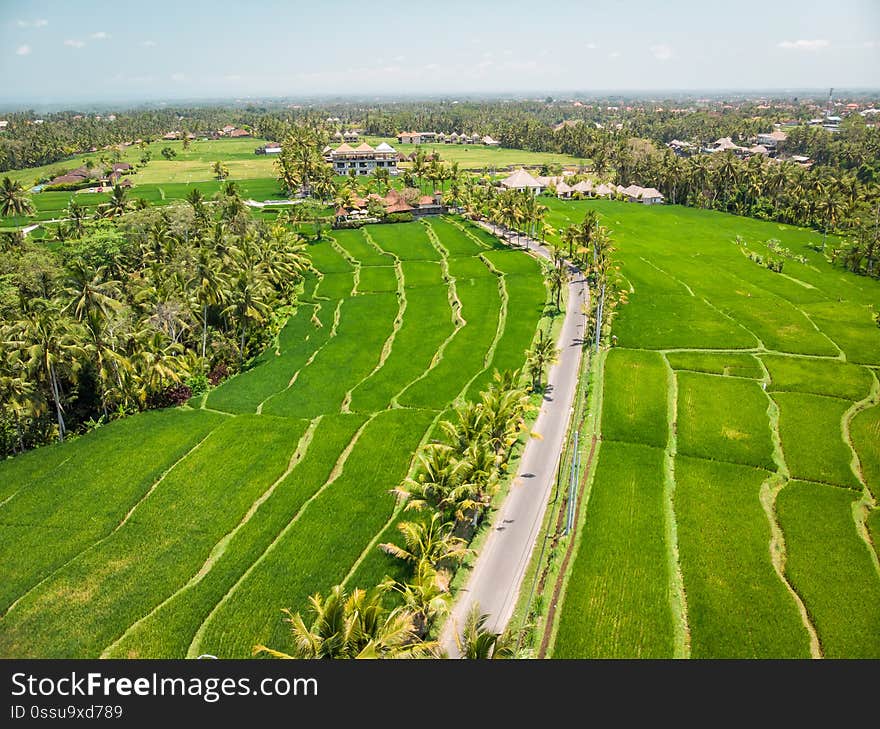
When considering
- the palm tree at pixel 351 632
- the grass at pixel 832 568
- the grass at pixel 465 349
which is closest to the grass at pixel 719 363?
the grass at pixel 832 568

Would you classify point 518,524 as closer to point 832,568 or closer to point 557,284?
point 832,568

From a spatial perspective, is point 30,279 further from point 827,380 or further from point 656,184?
point 656,184

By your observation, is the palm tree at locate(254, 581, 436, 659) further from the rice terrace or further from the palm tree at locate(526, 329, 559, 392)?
the palm tree at locate(526, 329, 559, 392)

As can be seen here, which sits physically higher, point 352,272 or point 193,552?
point 352,272

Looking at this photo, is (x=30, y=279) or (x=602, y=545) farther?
(x=30, y=279)

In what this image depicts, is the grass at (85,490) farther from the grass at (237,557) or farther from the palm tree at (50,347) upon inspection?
the grass at (237,557)

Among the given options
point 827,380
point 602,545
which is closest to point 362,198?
point 827,380

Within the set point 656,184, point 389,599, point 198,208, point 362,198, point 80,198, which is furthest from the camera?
point 656,184
